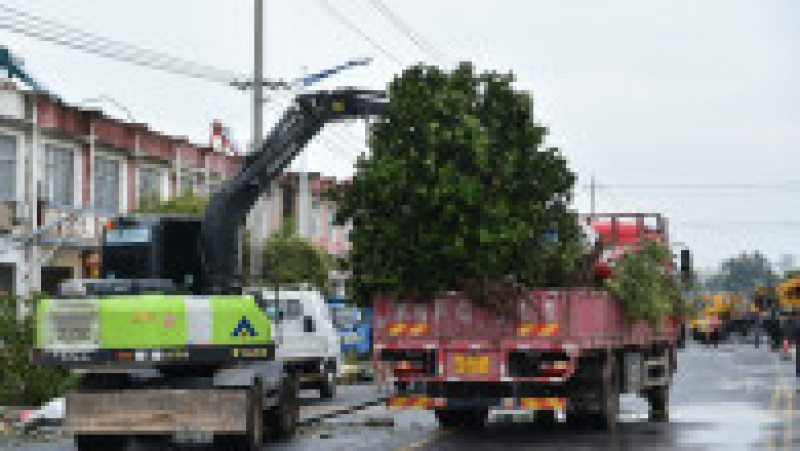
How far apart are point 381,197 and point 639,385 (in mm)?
5428

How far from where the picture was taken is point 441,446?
18.7 m

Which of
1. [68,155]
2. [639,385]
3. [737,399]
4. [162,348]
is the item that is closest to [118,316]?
[162,348]

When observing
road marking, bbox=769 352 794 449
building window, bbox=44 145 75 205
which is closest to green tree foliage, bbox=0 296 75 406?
road marking, bbox=769 352 794 449

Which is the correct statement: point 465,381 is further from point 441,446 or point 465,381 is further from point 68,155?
point 68,155

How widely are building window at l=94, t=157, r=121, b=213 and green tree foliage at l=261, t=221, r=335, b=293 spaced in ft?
22.1

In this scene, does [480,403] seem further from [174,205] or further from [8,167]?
[174,205]

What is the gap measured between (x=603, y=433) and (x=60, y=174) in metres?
21.7

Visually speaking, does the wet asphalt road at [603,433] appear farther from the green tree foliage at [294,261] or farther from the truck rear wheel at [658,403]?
Result: the green tree foliage at [294,261]

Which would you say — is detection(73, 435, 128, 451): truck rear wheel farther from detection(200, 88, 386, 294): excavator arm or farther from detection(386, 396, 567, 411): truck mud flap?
detection(386, 396, 567, 411): truck mud flap

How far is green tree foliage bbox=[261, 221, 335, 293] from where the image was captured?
155ft

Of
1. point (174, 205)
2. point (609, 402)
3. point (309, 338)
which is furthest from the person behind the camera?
point (174, 205)

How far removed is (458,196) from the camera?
18.1m

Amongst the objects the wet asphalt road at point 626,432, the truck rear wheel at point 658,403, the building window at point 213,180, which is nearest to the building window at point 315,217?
the building window at point 213,180

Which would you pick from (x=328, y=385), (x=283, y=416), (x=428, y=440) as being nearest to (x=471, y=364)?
(x=428, y=440)
